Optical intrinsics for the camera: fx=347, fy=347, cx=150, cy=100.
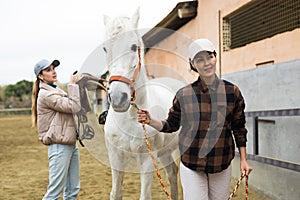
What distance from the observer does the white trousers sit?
213 centimetres

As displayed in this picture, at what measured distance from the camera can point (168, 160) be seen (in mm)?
3510

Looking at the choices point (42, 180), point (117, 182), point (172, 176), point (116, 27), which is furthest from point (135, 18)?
point (42, 180)

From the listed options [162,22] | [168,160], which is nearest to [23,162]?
[162,22]

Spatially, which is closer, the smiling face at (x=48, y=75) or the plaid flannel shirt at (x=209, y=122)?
the plaid flannel shirt at (x=209, y=122)

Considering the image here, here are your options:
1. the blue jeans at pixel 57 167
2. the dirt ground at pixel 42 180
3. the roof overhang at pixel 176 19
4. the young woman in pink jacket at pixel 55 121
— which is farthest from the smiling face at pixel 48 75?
the roof overhang at pixel 176 19

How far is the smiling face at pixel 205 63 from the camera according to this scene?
2092 millimetres

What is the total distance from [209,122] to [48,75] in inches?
57.7

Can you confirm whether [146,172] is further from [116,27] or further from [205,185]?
[116,27]

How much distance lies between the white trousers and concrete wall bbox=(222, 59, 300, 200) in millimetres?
1681

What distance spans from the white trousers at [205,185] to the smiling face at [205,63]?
0.61 m

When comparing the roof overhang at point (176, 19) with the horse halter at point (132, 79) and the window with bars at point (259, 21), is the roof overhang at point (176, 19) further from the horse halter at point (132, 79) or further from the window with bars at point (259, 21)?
the horse halter at point (132, 79)

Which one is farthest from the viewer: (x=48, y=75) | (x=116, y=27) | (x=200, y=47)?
(x=48, y=75)

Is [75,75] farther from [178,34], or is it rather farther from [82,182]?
[178,34]

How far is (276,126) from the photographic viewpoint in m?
3.99
